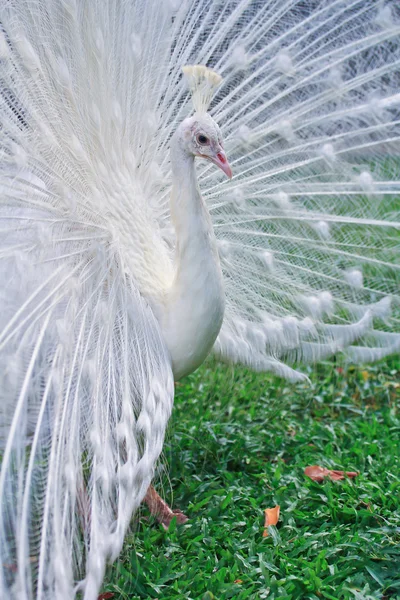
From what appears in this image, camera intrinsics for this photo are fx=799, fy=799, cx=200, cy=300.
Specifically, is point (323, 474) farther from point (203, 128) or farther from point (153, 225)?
point (203, 128)

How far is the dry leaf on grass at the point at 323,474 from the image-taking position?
291 centimetres

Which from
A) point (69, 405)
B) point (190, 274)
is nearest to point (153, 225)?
point (190, 274)

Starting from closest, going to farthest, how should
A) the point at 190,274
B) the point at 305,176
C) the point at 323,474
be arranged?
the point at 190,274 → the point at 323,474 → the point at 305,176

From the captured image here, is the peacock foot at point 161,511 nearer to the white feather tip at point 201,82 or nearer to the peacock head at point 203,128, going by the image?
the peacock head at point 203,128

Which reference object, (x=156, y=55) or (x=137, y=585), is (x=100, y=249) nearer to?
(x=156, y=55)

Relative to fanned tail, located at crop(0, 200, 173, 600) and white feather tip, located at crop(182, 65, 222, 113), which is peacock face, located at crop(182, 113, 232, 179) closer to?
white feather tip, located at crop(182, 65, 222, 113)

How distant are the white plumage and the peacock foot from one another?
46 centimetres

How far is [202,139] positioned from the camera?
2.40 meters

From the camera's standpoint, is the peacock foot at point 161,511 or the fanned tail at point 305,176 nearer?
the peacock foot at point 161,511

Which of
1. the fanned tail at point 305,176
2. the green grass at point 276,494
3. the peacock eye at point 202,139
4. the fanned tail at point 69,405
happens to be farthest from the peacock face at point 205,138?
the green grass at point 276,494

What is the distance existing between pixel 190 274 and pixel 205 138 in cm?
42

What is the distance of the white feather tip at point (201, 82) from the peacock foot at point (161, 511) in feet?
4.30

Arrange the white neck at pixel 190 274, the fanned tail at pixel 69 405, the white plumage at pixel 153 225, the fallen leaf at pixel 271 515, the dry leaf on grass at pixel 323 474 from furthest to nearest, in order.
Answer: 1. the dry leaf on grass at pixel 323 474
2. the fallen leaf at pixel 271 515
3. the white neck at pixel 190 274
4. the white plumage at pixel 153 225
5. the fanned tail at pixel 69 405

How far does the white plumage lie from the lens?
2.06 metres
